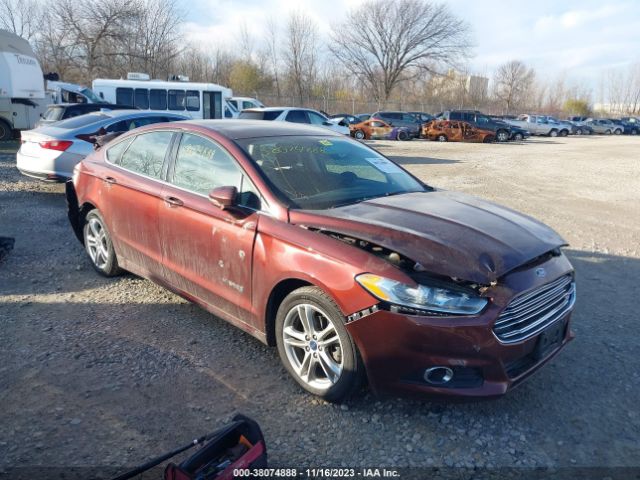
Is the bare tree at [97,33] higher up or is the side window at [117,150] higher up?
the bare tree at [97,33]

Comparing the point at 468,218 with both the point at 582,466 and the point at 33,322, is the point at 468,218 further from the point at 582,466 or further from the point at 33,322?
the point at 33,322

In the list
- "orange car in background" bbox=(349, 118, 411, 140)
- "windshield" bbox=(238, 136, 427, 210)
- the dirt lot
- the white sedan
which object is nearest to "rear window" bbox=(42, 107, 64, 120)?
the white sedan

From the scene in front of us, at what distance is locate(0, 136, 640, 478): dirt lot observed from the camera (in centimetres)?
268

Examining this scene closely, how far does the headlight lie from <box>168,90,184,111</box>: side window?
64.4 ft

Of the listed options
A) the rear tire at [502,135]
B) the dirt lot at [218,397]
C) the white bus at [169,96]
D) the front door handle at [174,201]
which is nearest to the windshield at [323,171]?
the front door handle at [174,201]

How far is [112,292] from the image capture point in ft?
15.4

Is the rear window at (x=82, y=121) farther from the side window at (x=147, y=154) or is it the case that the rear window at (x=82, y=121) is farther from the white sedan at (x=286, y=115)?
the white sedan at (x=286, y=115)

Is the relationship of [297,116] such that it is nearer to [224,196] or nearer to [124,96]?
[124,96]

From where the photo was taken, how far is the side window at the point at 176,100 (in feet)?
66.9

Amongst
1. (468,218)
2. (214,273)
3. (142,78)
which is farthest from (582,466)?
(142,78)

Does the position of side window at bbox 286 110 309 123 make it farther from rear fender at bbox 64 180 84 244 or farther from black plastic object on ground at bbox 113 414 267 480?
black plastic object on ground at bbox 113 414 267 480

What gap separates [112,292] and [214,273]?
5.41 ft

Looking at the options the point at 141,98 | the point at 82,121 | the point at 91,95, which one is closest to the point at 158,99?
the point at 141,98

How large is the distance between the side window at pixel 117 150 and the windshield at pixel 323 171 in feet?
5.40
